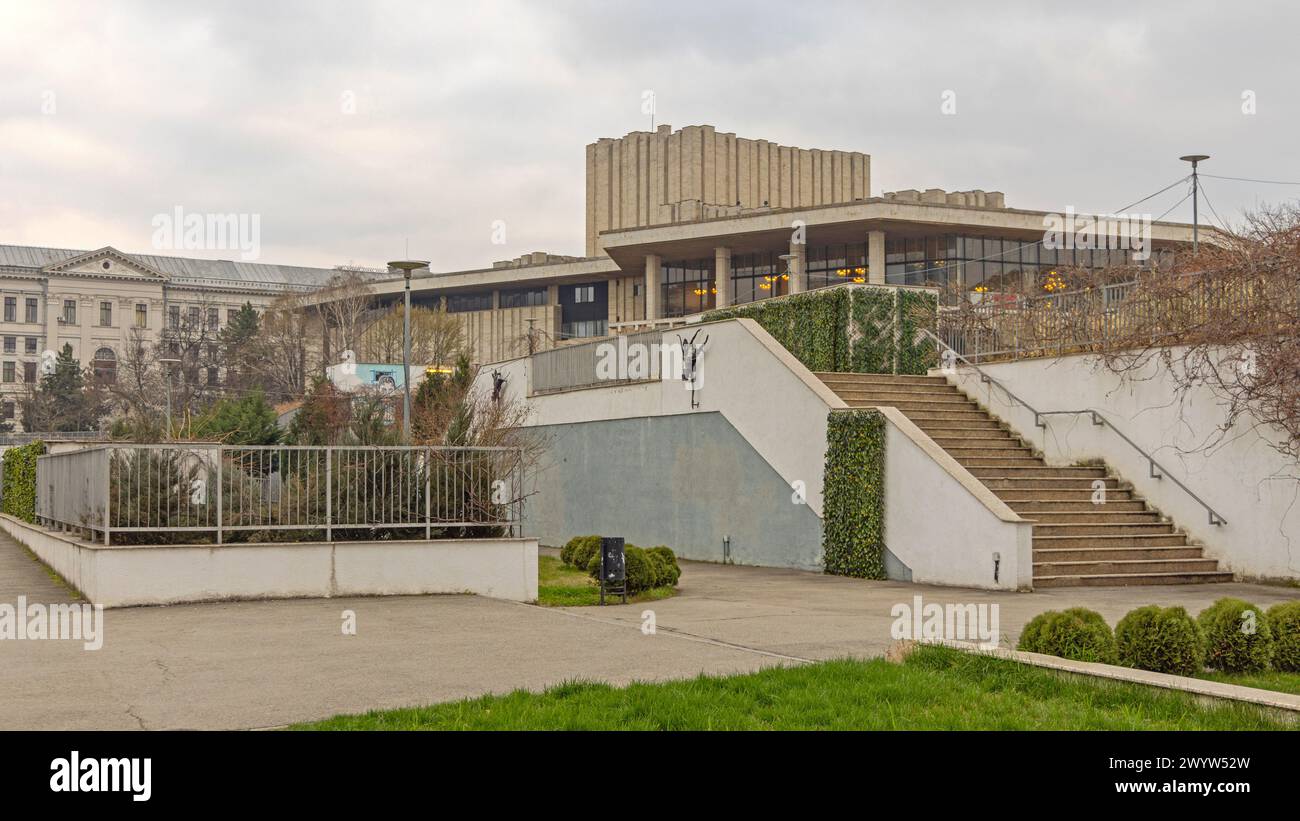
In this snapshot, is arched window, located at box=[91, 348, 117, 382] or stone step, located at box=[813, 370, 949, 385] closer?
stone step, located at box=[813, 370, 949, 385]

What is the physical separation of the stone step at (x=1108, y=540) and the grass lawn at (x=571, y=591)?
519cm

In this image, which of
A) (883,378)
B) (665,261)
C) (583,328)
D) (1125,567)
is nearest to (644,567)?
(1125,567)

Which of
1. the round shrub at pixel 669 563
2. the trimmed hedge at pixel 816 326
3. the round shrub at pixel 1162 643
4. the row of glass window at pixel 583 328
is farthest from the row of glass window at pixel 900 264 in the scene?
the round shrub at pixel 1162 643

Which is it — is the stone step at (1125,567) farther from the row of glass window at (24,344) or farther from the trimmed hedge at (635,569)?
the row of glass window at (24,344)

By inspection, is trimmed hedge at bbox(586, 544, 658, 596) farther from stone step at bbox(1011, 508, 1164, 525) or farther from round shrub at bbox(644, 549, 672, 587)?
stone step at bbox(1011, 508, 1164, 525)

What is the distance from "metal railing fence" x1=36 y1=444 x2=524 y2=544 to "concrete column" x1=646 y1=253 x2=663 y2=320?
138 feet

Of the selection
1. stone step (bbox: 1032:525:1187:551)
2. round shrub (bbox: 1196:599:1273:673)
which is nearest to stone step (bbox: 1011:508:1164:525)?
stone step (bbox: 1032:525:1187:551)

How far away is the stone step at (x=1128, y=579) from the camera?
1606 centimetres

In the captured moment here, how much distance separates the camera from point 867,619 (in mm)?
13109

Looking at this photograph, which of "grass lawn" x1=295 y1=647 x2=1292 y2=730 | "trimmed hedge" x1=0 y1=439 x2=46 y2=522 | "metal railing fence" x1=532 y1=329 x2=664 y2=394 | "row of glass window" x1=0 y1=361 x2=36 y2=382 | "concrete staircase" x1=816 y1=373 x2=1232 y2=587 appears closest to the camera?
"grass lawn" x1=295 y1=647 x2=1292 y2=730

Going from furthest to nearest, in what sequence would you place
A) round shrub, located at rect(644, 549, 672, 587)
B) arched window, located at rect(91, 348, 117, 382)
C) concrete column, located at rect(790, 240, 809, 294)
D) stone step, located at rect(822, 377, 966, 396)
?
arched window, located at rect(91, 348, 117, 382), concrete column, located at rect(790, 240, 809, 294), stone step, located at rect(822, 377, 966, 396), round shrub, located at rect(644, 549, 672, 587)

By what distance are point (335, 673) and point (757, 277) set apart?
160 feet

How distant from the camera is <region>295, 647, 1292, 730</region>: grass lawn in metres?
6.79
